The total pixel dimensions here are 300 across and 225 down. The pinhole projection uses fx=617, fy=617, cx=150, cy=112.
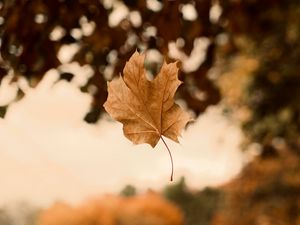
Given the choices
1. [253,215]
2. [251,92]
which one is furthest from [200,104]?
[253,215]

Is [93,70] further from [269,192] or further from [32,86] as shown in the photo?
[269,192]

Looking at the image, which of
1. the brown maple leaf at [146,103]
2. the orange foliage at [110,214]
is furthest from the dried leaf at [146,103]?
the orange foliage at [110,214]

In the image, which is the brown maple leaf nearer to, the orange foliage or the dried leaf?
the dried leaf

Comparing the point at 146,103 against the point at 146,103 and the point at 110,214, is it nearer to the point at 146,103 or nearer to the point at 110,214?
the point at 146,103

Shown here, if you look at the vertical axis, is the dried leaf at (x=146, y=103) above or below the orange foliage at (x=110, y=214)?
above

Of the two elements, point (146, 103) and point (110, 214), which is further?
point (110, 214)

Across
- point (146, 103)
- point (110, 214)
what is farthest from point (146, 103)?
point (110, 214)

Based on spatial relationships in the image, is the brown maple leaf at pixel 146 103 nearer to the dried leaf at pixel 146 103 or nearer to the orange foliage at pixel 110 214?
the dried leaf at pixel 146 103
